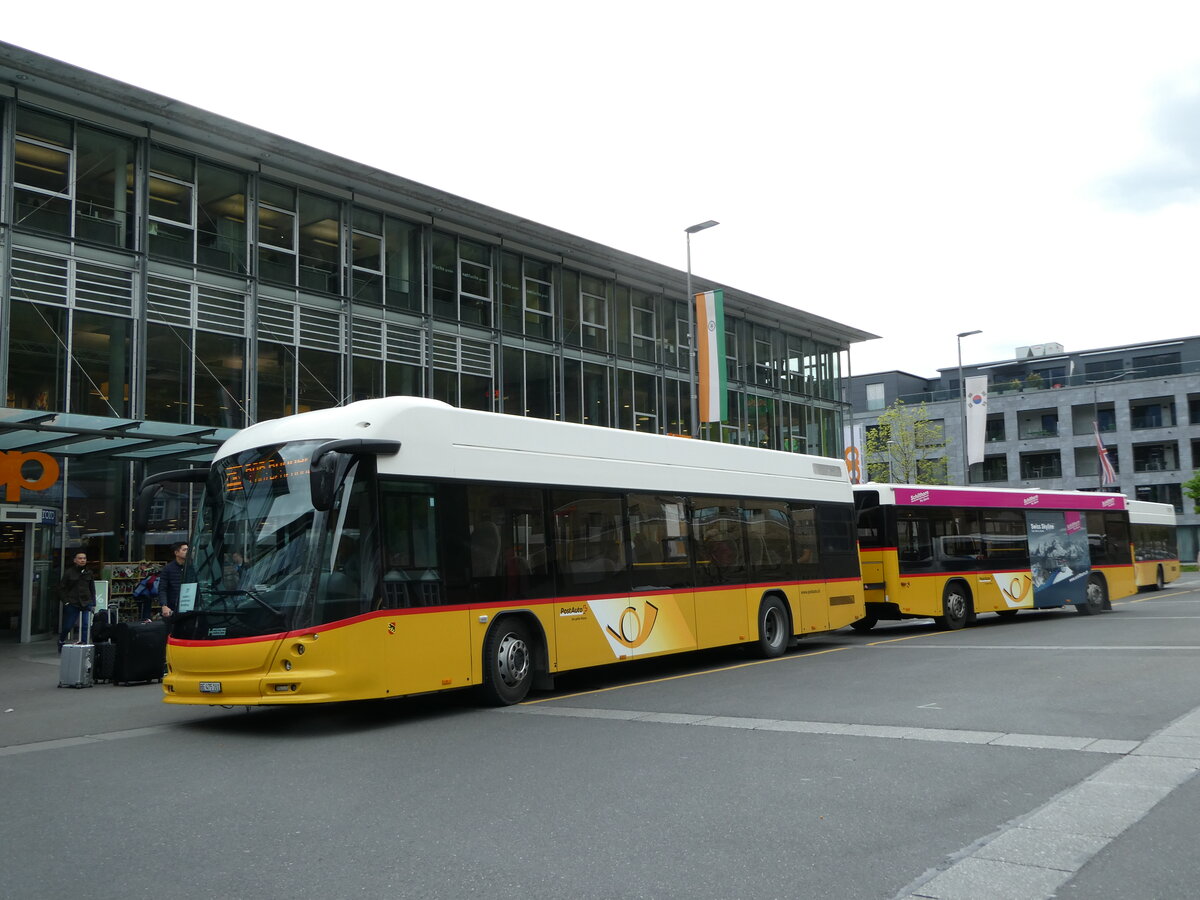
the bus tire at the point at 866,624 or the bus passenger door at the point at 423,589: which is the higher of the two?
the bus passenger door at the point at 423,589

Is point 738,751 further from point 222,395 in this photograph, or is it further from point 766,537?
point 222,395

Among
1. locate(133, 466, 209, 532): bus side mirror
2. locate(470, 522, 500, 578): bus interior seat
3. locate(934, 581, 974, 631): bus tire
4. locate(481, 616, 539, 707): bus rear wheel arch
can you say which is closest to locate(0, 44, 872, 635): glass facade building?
locate(133, 466, 209, 532): bus side mirror

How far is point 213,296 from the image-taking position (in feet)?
75.8

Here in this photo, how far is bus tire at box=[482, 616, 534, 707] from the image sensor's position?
1094cm

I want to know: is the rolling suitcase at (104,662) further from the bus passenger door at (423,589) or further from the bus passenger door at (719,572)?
the bus passenger door at (719,572)

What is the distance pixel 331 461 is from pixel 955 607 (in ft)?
50.5

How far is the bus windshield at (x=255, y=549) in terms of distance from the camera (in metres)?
9.47

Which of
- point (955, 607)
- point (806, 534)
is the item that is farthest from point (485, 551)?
point (955, 607)

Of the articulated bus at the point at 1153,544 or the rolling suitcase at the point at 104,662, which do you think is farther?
the articulated bus at the point at 1153,544

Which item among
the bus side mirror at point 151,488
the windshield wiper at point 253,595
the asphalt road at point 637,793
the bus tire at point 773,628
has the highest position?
the bus side mirror at point 151,488

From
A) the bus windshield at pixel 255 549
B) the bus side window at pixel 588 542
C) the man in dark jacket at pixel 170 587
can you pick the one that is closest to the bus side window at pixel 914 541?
the bus side window at pixel 588 542

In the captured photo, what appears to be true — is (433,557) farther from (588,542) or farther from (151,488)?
(151,488)

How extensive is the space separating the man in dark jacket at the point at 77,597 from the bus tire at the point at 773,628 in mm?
10682

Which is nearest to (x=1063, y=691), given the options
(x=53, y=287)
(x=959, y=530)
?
(x=959, y=530)
